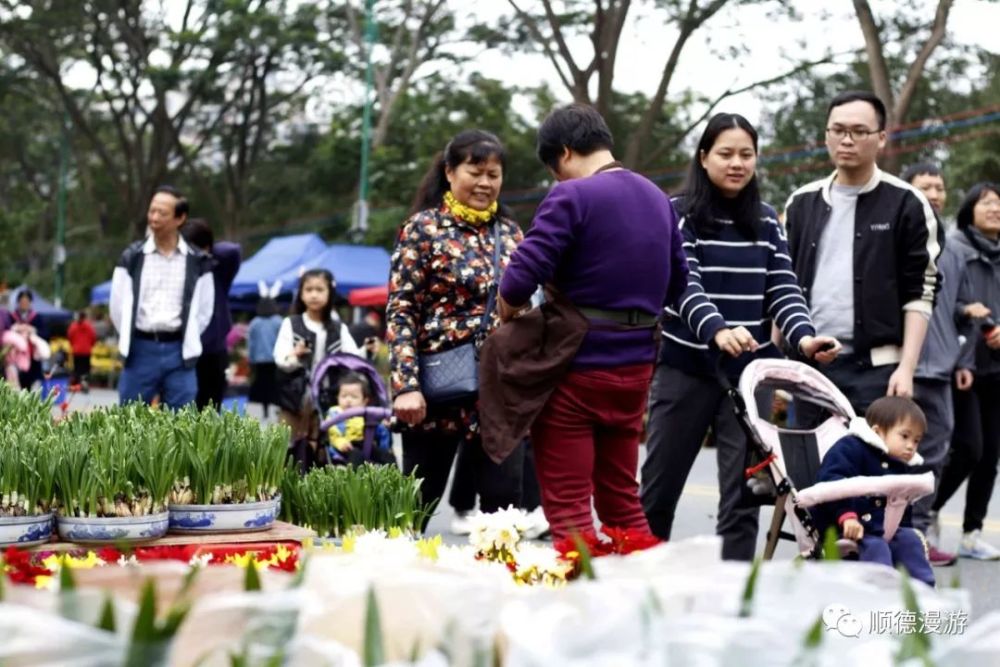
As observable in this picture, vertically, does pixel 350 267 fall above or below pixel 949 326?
below

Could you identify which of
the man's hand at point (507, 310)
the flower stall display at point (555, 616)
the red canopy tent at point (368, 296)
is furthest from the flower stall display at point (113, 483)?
the red canopy tent at point (368, 296)

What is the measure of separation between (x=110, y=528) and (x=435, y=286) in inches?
81.3

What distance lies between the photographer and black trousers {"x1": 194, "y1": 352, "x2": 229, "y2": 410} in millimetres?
9867

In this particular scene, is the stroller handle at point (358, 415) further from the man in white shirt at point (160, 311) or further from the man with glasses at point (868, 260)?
the man with glasses at point (868, 260)

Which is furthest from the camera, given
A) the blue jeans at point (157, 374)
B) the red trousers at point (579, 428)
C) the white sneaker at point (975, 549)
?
the blue jeans at point (157, 374)

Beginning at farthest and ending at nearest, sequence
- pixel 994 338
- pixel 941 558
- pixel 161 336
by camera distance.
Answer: pixel 161 336, pixel 994 338, pixel 941 558

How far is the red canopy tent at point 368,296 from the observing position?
86.1 feet

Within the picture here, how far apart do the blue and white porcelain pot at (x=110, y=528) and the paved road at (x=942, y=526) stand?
3.83ft

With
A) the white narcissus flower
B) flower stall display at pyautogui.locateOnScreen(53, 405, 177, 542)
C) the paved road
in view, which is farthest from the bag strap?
the white narcissus flower

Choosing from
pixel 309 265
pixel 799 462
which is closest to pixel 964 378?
pixel 799 462

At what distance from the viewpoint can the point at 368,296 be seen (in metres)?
26.6

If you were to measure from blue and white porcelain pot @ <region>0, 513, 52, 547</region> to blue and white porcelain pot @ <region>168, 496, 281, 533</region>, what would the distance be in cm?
39

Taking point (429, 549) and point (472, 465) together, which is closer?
point (429, 549)

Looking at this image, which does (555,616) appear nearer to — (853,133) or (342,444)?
(853,133)
